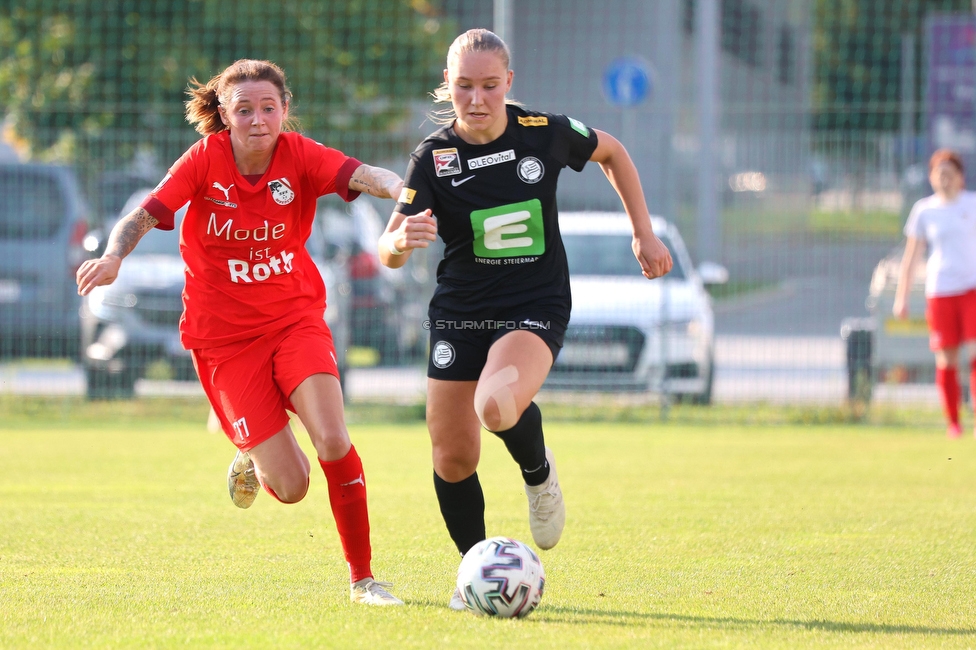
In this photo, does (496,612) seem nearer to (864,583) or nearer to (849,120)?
(864,583)

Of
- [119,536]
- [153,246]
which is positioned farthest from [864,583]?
[153,246]

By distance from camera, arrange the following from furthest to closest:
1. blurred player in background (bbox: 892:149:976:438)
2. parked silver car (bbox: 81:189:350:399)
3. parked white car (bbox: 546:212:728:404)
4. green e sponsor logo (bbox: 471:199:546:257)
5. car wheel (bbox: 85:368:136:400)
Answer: car wheel (bbox: 85:368:136:400) < parked silver car (bbox: 81:189:350:399) < parked white car (bbox: 546:212:728:404) < blurred player in background (bbox: 892:149:976:438) < green e sponsor logo (bbox: 471:199:546:257)

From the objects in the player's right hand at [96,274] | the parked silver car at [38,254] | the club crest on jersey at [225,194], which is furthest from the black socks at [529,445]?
the parked silver car at [38,254]

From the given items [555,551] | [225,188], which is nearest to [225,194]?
[225,188]

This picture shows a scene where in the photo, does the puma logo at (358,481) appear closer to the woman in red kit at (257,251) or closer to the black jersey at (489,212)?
the woman in red kit at (257,251)

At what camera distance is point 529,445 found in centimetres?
475

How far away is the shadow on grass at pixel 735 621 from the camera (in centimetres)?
413

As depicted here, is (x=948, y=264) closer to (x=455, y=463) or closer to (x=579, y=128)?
(x=579, y=128)

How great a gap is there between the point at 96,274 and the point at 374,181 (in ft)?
3.61

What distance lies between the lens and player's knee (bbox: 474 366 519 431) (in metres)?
4.47

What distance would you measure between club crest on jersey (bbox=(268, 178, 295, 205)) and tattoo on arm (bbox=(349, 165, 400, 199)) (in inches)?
9.6

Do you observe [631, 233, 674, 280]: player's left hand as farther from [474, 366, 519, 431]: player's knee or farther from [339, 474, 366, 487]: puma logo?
[339, 474, 366, 487]: puma logo

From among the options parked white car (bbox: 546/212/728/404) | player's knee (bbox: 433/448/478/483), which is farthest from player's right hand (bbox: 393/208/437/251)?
parked white car (bbox: 546/212/728/404)

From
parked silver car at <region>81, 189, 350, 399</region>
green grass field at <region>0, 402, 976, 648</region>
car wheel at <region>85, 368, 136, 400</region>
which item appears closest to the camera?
green grass field at <region>0, 402, 976, 648</region>
